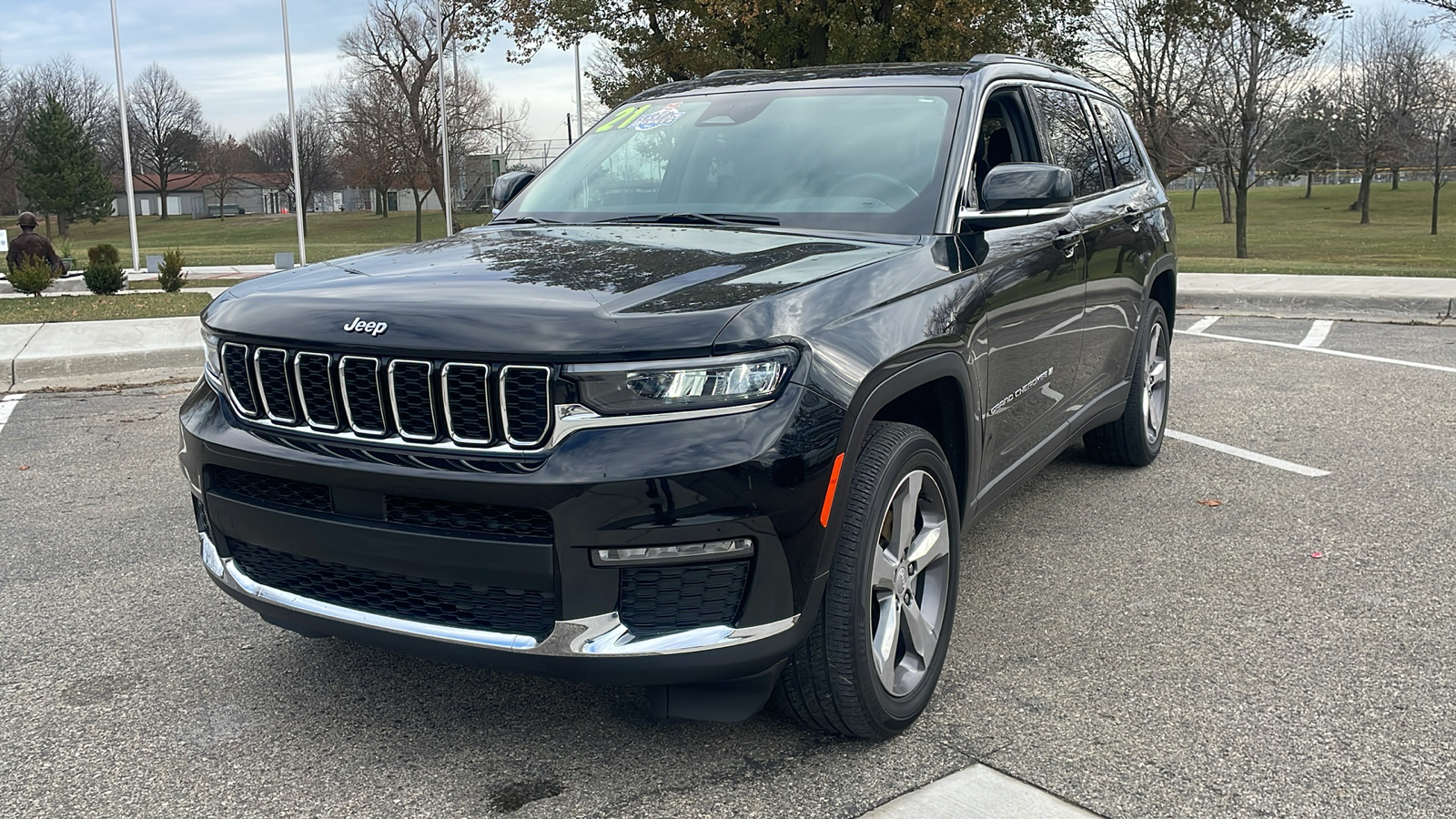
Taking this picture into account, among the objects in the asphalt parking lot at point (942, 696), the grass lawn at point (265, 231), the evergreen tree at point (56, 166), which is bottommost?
the asphalt parking lot at point (942, 696)

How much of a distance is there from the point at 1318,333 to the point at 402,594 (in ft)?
34.1

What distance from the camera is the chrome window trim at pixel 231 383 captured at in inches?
114

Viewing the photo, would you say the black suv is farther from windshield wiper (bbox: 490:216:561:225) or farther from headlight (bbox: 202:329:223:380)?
windshield wiper (bbox: 490:216:561:225)

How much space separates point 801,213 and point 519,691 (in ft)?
5.54

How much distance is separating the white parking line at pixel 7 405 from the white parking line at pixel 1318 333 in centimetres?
998

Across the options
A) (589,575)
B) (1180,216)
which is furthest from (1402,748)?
(1180,216)

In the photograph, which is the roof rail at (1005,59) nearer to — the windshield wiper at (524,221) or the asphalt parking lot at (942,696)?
the windshield wiper at (524,221)

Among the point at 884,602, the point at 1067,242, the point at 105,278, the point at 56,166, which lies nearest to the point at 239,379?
the point at 884,602

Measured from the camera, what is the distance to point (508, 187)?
16.1 ft

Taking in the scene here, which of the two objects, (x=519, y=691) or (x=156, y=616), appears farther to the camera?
(x=156, y=616)

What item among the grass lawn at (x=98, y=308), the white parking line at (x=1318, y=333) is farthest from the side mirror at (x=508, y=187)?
the grass lawn at (x=98, y=308)

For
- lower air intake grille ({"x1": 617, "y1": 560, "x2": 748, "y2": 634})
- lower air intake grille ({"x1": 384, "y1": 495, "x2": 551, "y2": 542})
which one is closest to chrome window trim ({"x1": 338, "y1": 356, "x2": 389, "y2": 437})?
lower air intake grille ({"x1": 384, "y1": 495, "x2": 551, "y2": 542})

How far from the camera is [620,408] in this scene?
2488mm

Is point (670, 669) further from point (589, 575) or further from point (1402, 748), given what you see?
point (1402, 748)
